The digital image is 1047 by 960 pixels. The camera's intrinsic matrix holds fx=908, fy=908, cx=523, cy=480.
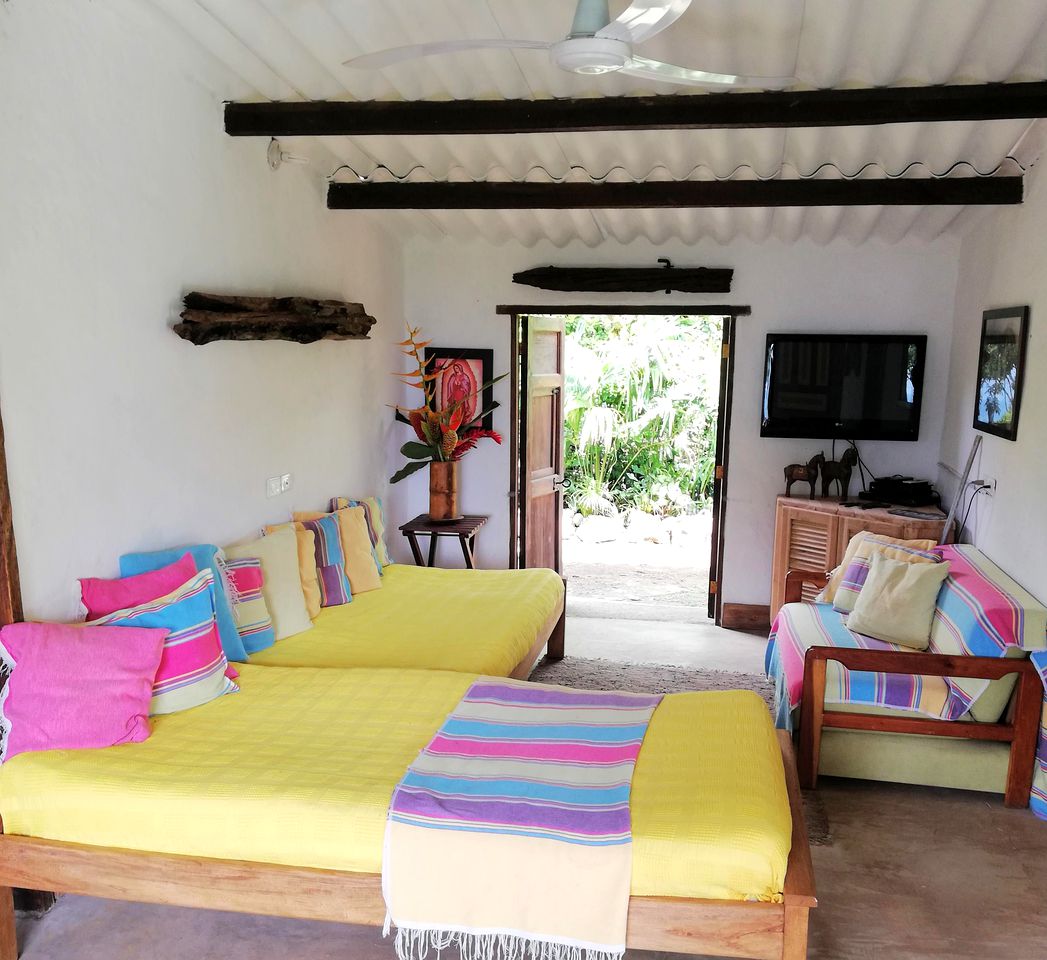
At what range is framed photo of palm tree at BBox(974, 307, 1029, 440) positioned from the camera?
13.2ft

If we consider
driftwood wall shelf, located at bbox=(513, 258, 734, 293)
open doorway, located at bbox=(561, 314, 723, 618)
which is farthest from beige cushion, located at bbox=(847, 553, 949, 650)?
open doorway, located at bbox=(561, 314, 723, 618)

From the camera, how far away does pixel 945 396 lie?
18.4ft

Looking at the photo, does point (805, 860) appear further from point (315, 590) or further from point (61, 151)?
point (61, 151)

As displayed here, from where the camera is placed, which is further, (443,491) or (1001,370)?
(443,491)

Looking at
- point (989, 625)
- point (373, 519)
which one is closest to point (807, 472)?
point (989, 625)

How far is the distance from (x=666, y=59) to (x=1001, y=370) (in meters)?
2.20

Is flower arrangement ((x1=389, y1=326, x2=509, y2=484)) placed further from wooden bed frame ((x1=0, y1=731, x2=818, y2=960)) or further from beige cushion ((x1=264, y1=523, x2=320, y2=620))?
wooden bed frame ((x1=0, y1=731, x2=818, y2=960))

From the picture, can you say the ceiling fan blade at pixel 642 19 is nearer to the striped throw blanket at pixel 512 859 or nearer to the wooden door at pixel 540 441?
the striped throw blanket at pixel 512 859

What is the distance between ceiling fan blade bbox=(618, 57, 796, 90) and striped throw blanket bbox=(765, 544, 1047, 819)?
7.17 ft

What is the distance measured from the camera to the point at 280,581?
3992 millimetres

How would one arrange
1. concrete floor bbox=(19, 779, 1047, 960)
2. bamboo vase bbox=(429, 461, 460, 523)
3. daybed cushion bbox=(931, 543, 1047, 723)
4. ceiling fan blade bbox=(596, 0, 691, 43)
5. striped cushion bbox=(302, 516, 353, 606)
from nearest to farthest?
ceiling fan blade bbox=(596, 0, 691, 43), concrete floor bbox=(19, 779, 1047, 960), daybed cushion bbox=(931, 543, 1047, 723), striped cushion bbox=(302, 516, 353, 606), bamboo vase bbox=(429, 461, 460, 523)

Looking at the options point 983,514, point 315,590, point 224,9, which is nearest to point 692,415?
point 983,514

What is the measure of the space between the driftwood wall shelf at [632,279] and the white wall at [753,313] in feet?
0.25

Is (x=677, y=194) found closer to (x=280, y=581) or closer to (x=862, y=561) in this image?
(x=862, y=561)
